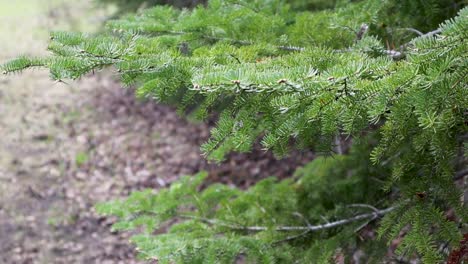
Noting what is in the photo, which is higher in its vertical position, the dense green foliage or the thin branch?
the dense green foliage

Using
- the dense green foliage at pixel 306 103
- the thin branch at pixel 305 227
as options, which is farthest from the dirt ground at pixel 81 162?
the thin branch at pixel 305 227

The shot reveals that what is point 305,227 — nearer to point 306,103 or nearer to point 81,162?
point 306,103

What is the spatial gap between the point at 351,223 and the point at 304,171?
92cm

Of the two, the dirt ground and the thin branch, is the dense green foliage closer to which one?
the thin branch

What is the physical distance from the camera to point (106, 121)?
7.93 metres

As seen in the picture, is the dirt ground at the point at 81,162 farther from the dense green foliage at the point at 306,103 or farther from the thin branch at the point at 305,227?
the thin branch at the point at 305,227

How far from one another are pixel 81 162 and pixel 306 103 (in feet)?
19.4

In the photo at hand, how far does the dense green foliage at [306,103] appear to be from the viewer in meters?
1.43

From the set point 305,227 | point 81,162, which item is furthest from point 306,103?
point 81,162

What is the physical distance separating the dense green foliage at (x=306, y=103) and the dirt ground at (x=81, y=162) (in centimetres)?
201

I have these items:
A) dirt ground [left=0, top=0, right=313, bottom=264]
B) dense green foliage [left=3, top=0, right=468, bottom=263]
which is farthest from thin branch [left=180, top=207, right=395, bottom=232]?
dirt ground [left=0, top=0, right=313, bottom=264]

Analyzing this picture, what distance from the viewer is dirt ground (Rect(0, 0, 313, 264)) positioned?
5.53 m

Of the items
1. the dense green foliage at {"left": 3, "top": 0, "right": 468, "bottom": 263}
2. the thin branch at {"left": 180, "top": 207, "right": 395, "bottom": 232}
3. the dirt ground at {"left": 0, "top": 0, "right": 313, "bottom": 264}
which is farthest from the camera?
the dirt ground at {"left": 0, "top": 0, "right": 313, "bottom": 264}

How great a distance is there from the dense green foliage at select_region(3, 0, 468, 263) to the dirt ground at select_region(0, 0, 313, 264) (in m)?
2.01
